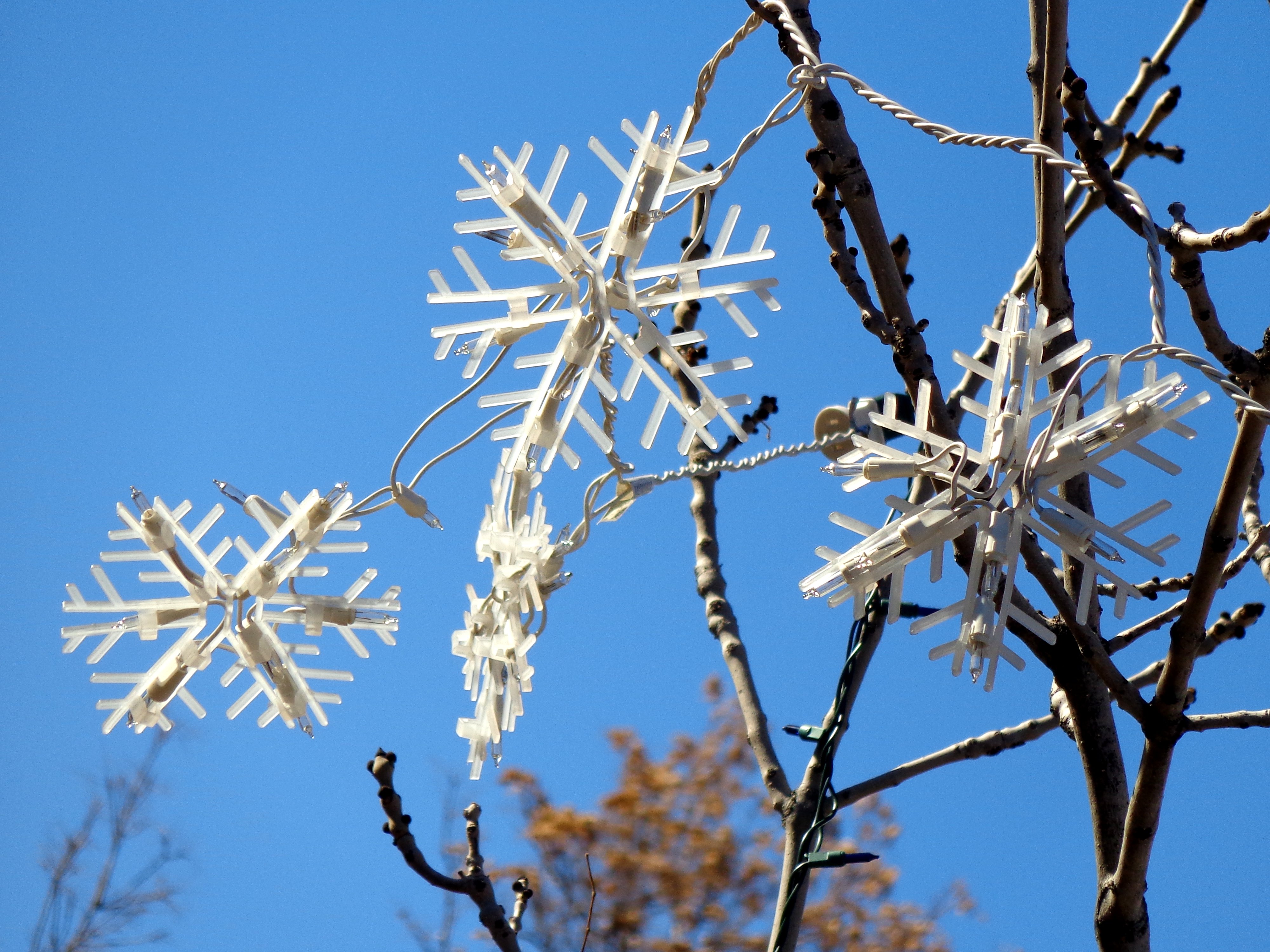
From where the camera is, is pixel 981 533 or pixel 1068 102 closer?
pixel 981 533

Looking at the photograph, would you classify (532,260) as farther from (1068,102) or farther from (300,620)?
(1068,102)

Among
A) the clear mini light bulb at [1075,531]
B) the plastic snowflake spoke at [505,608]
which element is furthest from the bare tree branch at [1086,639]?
A: the plastic snowflake spoke at [505,608]

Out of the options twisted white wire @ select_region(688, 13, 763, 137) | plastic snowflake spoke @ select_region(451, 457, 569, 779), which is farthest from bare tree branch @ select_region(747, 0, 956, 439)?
plastic snowflake spoke @ select_region(451, 457, 569, 779)

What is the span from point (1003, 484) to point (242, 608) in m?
0.59

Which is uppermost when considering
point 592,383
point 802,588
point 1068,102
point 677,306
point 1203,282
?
point 677,306

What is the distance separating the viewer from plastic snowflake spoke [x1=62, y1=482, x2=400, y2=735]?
897 mm

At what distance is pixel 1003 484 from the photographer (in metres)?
0.69

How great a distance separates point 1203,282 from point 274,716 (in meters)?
0.84

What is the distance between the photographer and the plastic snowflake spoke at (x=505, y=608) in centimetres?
85

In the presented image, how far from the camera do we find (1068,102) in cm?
107

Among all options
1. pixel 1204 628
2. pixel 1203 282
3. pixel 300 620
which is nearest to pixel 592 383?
pixel 300 620

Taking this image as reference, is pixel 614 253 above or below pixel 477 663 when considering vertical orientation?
above

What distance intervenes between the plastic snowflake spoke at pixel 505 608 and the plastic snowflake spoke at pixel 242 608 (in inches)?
3.3

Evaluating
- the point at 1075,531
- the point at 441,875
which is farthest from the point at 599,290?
the point at 441,875
